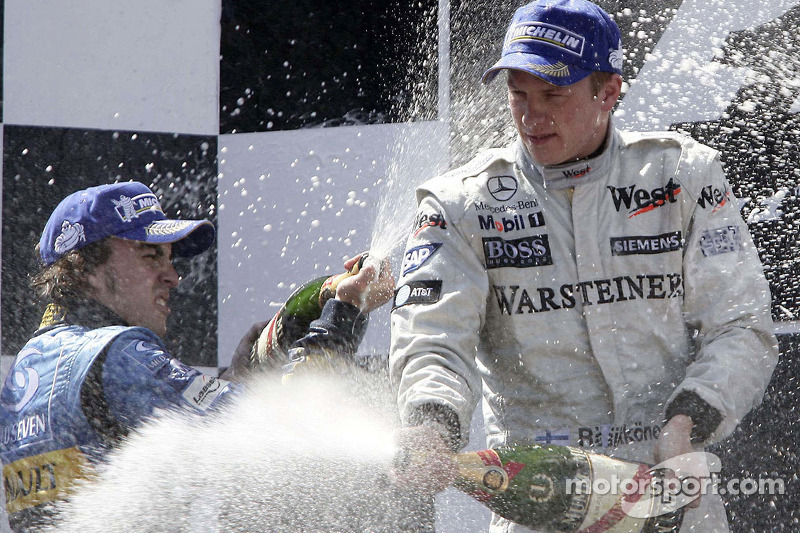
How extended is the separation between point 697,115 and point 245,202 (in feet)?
3.74

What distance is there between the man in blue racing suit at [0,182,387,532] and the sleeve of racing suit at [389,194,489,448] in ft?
0.93

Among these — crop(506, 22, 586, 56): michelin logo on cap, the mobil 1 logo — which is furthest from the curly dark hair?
crop(506, 22, 586, 56): michelin logo on cap

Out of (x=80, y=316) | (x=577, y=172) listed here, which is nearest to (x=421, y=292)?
(x=577, y=172)

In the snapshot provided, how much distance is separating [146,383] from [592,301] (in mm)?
761

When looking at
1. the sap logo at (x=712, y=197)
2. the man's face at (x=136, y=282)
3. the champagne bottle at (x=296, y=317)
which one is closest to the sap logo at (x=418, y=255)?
the champagne bottle at (x=296, y=317)

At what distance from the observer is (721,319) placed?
1.38m

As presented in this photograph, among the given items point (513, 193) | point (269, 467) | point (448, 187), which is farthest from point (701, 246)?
point (269, 467)

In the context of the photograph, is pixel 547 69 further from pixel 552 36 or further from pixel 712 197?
pixel 712 197

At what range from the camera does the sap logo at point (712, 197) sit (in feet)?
4.69

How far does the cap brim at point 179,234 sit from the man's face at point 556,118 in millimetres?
793

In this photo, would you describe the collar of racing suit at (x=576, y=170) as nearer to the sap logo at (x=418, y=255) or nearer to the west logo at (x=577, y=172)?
the west logo at (x=577, y=172)

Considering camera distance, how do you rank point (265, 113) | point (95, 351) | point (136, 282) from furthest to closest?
point (265, 113)
point (136, 282)
point (95, 351)

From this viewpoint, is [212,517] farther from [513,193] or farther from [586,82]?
[586,82]

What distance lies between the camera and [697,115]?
2074mm
